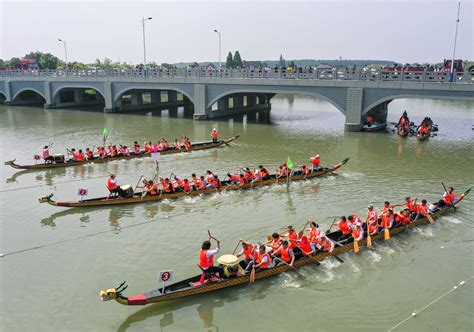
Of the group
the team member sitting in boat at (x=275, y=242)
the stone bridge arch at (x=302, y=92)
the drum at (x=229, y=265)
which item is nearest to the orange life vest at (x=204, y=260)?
the drum at (x=229, y=265)

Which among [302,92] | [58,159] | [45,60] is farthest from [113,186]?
[45,60]

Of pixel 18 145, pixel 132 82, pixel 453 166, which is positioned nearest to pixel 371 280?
pixel 453 166

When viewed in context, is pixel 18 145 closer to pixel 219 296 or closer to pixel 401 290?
pixel 219 296

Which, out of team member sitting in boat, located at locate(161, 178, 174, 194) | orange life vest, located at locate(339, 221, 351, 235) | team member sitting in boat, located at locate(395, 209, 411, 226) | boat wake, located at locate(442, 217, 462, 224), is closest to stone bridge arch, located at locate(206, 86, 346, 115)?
boat wake, located at locate(442, 217, 462, 224)

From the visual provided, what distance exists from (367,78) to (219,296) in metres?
30.3

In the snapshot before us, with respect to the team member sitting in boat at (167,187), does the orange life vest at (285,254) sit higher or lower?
lower

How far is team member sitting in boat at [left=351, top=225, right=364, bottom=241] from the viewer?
14.8m

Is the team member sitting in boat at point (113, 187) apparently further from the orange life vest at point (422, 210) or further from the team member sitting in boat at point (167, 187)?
the orange life vest at point (422, 210)

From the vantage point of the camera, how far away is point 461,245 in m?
15.5

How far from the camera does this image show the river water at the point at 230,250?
11.2 metres

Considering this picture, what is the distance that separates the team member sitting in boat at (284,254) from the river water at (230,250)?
0.48m

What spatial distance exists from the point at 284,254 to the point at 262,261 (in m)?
0.89

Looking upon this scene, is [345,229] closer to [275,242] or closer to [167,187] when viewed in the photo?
[275,242]

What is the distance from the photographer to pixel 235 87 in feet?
142
